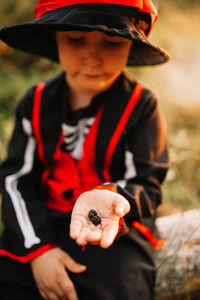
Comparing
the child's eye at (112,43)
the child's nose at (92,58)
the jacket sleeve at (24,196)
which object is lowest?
the jacket sleeve at (24,196)

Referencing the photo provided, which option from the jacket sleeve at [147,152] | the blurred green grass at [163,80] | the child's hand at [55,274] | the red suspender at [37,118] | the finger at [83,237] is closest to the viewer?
the finger at [83,237]

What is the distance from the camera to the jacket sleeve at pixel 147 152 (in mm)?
1238

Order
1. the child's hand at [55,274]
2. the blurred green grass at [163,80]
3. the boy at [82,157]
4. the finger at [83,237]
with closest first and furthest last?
the finger at [83,237]
the boy at [82,157]
the child's hand at [55,274]
the blurred green grass at [163,80]

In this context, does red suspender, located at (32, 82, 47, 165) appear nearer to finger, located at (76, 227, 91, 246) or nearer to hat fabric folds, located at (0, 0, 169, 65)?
hat fabric folds, located at (0, 0, 169, 65)

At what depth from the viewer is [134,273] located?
1108mm

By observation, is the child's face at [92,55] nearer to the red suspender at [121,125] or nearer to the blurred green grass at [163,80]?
the red suspender at [121,125]

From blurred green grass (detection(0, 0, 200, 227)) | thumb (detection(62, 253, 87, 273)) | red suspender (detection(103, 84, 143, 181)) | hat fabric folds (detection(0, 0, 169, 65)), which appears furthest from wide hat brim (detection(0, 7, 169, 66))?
blurred green grass (detection(0, 0, 200, 227))

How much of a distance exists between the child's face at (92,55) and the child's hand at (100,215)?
1.65 feet

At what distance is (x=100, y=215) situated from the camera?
87cm

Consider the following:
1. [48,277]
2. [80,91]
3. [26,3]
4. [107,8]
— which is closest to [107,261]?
[48,277]

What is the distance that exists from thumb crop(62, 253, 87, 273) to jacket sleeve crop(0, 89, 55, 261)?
9 cm

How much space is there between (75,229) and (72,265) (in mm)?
478

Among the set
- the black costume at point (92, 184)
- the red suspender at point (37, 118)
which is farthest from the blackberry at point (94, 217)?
the red suspender at point (37, 118)

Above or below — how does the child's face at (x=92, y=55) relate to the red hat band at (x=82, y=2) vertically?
below
